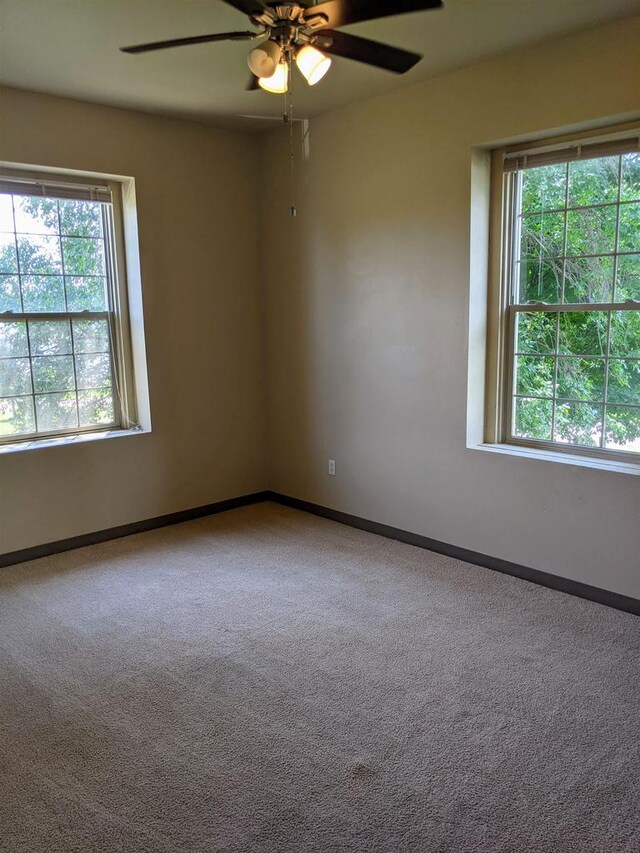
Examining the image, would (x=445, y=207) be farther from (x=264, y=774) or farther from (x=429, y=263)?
(x=264, y=774)

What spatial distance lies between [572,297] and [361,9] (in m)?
1.88

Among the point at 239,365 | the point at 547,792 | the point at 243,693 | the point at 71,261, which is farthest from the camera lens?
the point at 239,365

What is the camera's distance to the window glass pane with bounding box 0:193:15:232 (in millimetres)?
3785

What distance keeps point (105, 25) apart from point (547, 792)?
342 centimetres

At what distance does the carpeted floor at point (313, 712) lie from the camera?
1.88 metres

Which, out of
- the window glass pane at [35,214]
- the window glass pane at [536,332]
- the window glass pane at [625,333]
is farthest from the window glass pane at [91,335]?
the window glass pane at [625,333]

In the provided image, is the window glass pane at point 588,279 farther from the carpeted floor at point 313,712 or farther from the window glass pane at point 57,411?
the window glass pane at point 57,411

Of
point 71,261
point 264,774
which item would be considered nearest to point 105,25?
point 71,261

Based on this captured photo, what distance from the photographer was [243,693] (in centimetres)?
253

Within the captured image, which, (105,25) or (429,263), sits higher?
(105,25)

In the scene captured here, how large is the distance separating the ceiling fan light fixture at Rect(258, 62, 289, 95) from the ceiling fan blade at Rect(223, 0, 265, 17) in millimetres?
249

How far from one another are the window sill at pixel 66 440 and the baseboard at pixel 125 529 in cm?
61

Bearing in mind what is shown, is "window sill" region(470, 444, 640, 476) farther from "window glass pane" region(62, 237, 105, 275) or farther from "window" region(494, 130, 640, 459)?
"window glass pane" region(62, 237, 105, 275)

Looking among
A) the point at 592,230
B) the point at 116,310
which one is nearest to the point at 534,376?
the point at 592,230
